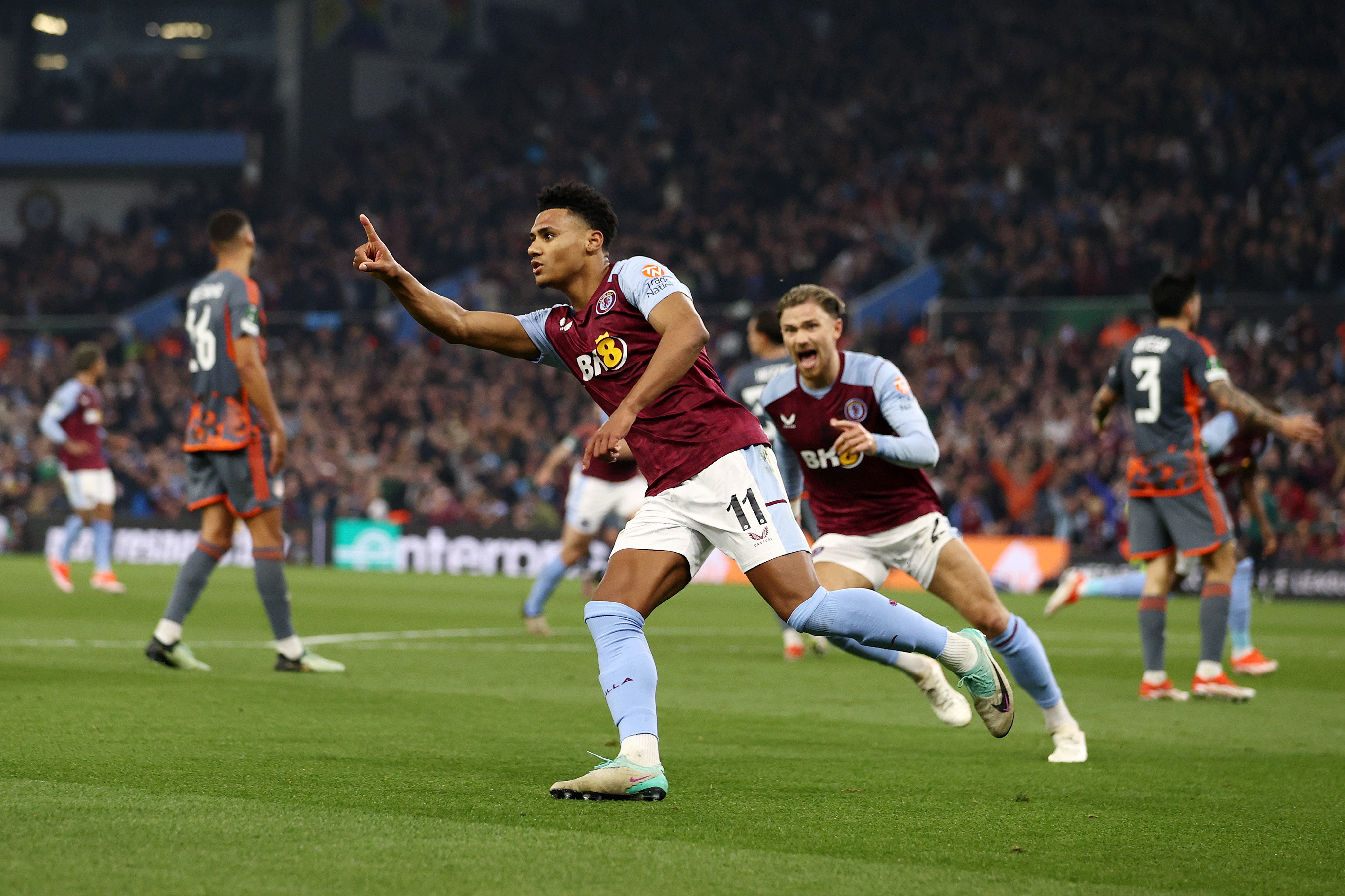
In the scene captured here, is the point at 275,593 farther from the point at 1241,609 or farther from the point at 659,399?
the point at 1241,609

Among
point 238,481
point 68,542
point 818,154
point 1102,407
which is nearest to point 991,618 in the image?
point 1102,407

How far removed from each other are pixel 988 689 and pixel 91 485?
13.7m

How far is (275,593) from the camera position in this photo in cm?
866

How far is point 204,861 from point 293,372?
27.3m

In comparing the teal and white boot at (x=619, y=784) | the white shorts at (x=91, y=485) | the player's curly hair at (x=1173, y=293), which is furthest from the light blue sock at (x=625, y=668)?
the white shorts at (x=91, y=485)

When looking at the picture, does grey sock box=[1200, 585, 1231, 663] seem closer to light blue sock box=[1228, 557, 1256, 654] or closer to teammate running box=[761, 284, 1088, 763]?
light blue sock box=[1228, 557, 1256, 654]

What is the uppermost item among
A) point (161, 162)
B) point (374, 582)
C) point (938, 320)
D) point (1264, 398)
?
point (161, 162)

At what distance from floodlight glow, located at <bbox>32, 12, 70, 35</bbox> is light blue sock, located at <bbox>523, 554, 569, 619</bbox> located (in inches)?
1339

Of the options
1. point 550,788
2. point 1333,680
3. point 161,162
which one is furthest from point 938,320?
point 161,162

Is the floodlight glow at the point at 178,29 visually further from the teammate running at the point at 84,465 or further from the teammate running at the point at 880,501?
the teammate running at the point at 880,501

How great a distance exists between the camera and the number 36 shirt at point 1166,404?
29.0 feet

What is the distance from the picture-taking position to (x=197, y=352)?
8820 mm

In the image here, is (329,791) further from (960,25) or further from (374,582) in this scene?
(960,25)

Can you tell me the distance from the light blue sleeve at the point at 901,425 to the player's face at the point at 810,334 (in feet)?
0.82
